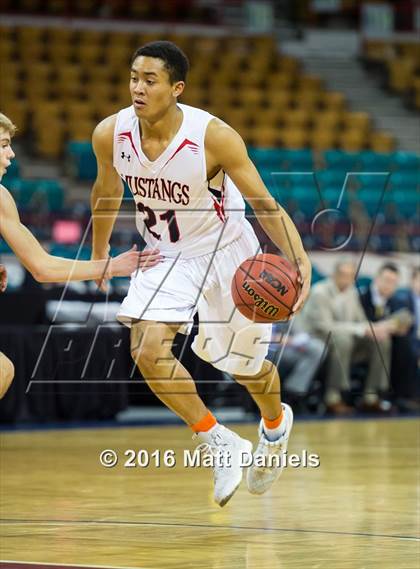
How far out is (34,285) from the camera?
1191 cm

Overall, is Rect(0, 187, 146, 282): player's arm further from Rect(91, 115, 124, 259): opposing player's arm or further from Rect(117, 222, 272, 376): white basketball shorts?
Rect(91, 115, 124, 259): opposing player's arm

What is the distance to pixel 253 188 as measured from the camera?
5652 mm

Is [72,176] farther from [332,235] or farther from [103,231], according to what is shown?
[103,231]

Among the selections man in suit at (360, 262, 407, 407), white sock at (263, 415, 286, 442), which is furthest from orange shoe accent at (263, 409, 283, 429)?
man in suit at (360, 262, 407, 407)

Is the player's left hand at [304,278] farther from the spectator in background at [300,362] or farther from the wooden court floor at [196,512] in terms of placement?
the spectator in background at [300,362]

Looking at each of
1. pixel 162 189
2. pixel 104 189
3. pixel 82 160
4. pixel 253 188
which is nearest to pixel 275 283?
pixel 253 188

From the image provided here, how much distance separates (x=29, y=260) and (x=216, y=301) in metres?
1.23

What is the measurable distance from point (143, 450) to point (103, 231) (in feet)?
10.6

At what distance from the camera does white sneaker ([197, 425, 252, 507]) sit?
5.71 m

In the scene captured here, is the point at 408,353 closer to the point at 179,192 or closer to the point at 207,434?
the point at 207,434

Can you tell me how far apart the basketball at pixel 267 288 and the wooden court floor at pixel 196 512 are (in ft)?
3.10

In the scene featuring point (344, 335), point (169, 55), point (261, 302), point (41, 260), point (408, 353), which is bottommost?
point (408, 353)

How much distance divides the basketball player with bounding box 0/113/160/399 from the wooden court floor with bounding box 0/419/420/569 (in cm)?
81

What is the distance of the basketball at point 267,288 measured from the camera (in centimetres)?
566
